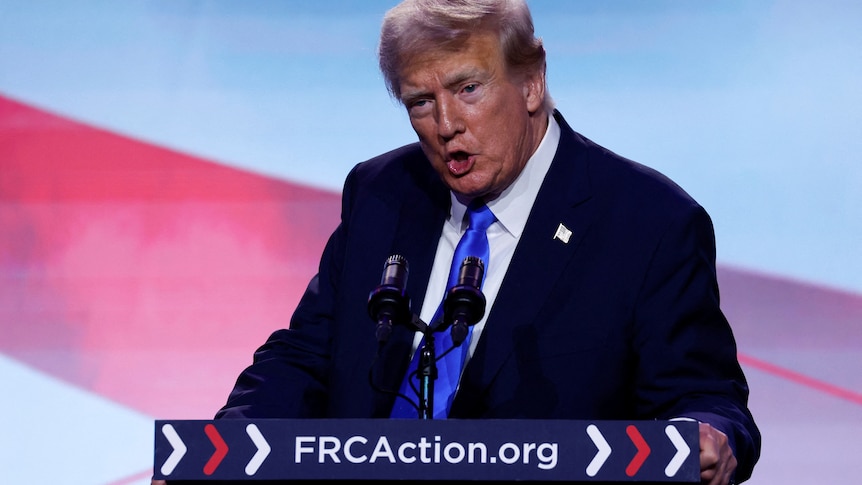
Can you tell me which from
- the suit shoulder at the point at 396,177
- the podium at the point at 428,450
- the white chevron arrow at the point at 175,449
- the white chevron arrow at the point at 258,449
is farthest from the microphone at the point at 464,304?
the suit shoulder at the point at 396,177

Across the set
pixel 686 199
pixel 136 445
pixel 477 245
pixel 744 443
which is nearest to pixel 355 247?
pixel 477 245

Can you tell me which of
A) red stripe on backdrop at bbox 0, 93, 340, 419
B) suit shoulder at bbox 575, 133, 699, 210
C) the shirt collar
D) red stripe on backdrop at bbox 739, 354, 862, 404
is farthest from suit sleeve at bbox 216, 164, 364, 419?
red stripe on backdrop at bbox 739, 354, 862, 404

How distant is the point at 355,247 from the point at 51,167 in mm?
1521

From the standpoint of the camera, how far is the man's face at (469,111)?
8.25 feet

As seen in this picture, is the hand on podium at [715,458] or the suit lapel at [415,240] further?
the suit lapel at [415,240]

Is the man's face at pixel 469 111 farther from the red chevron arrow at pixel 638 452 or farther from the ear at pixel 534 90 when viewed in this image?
the red chevron arrow at pixel 638 452

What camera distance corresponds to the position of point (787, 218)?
349 cm

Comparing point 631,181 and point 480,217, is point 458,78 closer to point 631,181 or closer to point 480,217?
point 480,217

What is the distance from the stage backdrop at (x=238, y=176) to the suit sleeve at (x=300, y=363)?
3.09 ft

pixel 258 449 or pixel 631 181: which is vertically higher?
pixel 631 181

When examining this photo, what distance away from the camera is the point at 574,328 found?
2.50m

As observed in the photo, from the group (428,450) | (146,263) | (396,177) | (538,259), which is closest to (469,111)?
(538,259)

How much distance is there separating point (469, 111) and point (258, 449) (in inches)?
38.5

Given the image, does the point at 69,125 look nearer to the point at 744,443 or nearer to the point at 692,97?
the point at 692,97
